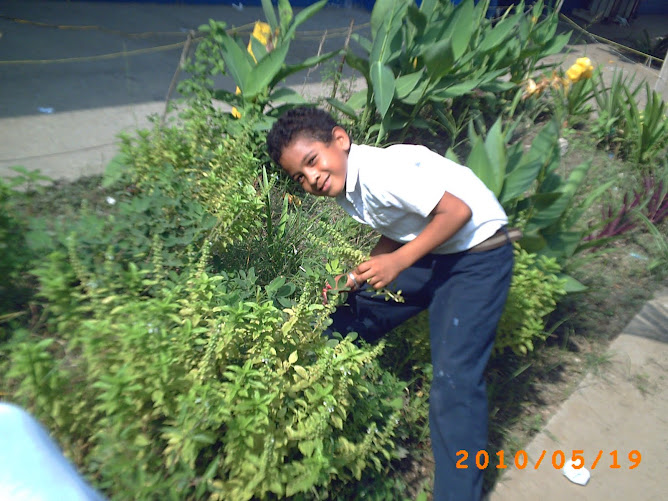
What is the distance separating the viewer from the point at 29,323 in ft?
5.83

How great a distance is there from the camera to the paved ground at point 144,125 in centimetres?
212

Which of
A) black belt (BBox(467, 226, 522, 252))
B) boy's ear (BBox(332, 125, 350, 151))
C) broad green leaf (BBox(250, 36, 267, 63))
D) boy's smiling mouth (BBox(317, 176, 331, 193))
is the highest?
broad green leaf (BBox(250, 36, 267, 63))

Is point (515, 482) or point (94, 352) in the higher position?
point (94, 352)

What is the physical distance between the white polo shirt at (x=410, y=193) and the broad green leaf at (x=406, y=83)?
162cm

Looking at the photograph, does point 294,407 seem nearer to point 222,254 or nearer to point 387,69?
point 222,254

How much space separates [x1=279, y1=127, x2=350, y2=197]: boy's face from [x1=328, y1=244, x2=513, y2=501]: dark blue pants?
0.49m

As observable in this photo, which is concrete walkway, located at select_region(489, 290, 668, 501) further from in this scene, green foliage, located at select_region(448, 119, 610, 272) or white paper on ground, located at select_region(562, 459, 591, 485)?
green foliage, located at select_region(448, 119, 610, 272)

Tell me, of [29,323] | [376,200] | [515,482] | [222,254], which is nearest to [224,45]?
[222,254]

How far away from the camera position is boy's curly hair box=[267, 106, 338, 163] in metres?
1.92

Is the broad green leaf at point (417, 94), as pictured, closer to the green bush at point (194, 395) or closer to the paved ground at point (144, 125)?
the paved ground at point (144, 125)

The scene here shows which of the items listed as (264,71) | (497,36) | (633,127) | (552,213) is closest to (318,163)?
(552,213)

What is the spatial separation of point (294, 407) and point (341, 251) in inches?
32.7

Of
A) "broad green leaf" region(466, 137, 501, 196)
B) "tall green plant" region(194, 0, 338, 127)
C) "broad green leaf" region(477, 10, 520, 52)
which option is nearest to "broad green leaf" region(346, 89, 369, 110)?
"tall green plant" region(194, 0, 338, 127)

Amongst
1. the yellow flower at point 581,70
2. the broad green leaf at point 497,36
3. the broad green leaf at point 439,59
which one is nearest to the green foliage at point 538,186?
the broad green leaf at point 439,59
